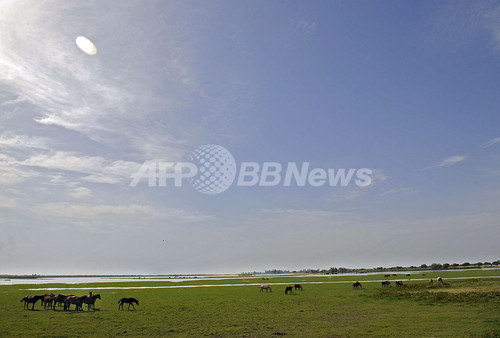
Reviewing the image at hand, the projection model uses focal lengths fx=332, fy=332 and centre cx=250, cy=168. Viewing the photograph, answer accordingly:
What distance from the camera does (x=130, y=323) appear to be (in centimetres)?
2253

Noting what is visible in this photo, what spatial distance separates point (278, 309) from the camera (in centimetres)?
2872

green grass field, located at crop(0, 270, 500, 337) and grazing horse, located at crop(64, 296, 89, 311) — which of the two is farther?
grazing horse, located at crop(64, 296, 89, 311)

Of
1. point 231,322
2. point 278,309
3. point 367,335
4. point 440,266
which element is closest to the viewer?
point 367,335

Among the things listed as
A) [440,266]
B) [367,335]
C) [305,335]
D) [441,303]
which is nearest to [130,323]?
[305,335]

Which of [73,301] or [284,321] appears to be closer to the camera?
[284,321]

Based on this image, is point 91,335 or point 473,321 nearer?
point 91,335

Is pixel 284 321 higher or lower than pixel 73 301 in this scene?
lower

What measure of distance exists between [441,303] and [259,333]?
63.4ft

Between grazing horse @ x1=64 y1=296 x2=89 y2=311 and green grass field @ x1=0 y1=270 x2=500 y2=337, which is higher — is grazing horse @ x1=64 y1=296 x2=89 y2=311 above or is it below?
above

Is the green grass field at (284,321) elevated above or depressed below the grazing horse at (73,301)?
below

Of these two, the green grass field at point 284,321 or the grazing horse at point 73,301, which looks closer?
the green grass field at point 284,321

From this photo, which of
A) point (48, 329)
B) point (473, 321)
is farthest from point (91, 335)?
point (473, 321)

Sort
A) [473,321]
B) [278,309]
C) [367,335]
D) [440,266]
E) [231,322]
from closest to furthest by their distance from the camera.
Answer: [367,335] → [473,321] → [231,322] → [278,309] → [440,266]

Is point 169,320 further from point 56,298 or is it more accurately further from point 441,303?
point 441,303
